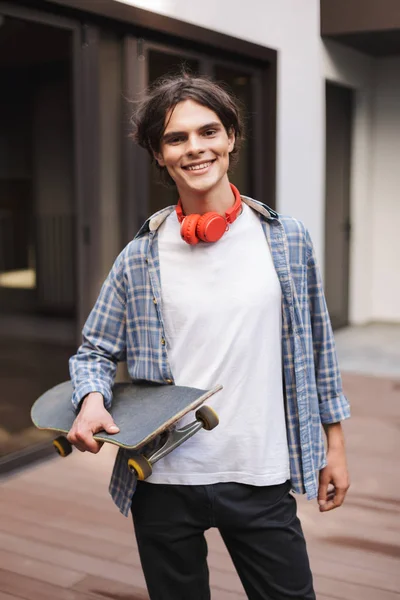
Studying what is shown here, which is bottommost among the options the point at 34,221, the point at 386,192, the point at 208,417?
the point at 208,417

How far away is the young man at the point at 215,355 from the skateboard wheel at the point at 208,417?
103mm

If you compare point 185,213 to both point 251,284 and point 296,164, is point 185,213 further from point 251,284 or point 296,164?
point 296,164

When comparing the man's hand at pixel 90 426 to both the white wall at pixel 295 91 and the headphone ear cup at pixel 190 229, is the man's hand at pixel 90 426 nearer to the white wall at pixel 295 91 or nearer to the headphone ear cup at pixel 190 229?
the headphone ear cup at pixel 190 229

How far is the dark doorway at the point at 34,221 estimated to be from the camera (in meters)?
4.75

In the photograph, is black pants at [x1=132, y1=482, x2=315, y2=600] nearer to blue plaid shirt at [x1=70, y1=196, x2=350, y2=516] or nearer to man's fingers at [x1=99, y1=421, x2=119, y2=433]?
blue plaid shirt at [x1=70, y1=196, x2=350, y2=516]

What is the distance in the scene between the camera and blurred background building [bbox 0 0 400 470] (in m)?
4.31

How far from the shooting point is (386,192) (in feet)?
27.4

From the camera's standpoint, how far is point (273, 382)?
1508 mm

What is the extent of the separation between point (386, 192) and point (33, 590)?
6591 millimetres

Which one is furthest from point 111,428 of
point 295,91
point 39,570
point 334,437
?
point 295,91

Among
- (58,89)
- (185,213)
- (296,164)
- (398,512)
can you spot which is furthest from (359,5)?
(185,213)

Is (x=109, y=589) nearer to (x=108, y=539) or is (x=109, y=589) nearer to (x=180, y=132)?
(x=108, y=539)

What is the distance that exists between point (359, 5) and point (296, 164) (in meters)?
1.43

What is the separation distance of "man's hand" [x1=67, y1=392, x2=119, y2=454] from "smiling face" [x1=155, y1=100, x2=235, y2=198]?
1.47 ft
